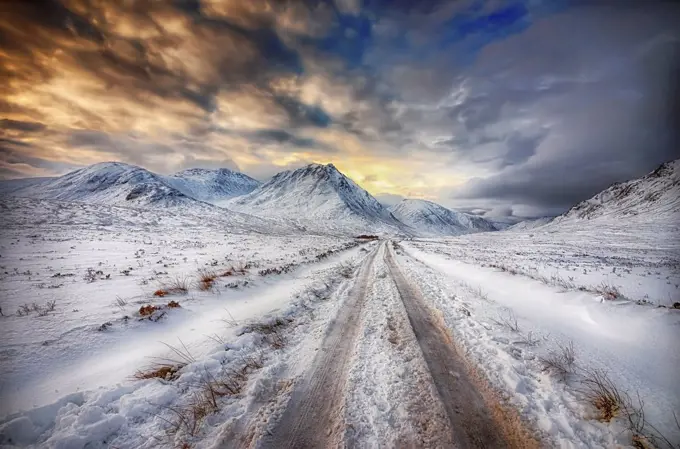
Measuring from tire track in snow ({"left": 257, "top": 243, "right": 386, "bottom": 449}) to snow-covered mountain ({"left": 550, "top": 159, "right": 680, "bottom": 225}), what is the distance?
161501mm

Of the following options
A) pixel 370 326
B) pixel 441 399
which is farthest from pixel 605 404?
pixel 370 326

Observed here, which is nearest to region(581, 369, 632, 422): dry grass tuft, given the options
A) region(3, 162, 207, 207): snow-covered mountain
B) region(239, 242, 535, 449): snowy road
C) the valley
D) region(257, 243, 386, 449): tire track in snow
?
the valley

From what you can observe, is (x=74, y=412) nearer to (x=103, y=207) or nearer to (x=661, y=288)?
(x=661, y=288)

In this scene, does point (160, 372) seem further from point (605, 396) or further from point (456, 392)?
point (605, 396)

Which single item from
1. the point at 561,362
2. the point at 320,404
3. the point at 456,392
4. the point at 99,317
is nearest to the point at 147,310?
the point at 99,317

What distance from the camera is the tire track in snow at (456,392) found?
130 inches

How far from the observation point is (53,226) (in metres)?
35.2

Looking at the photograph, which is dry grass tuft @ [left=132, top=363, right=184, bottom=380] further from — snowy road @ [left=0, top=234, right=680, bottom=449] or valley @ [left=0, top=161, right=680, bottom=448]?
snowy road @ [left=0, top=234, right=680, bottom=449]

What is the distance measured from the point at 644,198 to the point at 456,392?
234 metres

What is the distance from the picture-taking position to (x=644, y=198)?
155 metres

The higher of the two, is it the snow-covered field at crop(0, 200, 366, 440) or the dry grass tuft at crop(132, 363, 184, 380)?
the snow-covered field at crop(0, 200, 366, 440)

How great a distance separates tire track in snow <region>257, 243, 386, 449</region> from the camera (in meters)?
3.31

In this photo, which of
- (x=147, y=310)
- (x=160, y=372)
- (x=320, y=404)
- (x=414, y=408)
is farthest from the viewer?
(x=147, y=310)

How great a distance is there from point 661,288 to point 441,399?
46.1 feet
